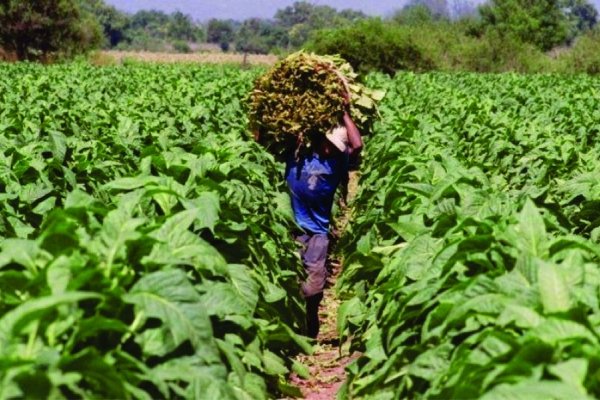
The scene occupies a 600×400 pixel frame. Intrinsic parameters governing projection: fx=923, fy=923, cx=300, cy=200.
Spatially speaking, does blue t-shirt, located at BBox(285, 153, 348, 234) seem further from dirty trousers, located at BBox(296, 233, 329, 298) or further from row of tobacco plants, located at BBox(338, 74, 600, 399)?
row of tobacco plants, located at BBox(338, 74, 600, 399)

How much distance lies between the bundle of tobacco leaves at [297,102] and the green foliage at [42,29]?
163 feet

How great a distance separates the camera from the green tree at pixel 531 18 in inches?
3319

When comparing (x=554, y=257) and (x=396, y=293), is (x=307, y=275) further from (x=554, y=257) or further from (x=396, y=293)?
(x=554, y=257)

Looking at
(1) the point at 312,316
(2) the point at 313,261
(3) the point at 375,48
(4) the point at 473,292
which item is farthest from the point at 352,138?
(3) the point at 375,48

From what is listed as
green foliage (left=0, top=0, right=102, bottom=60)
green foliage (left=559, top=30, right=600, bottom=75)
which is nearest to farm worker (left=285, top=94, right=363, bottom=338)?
green foliage (left=559, top=30, right=600, bottom=75)

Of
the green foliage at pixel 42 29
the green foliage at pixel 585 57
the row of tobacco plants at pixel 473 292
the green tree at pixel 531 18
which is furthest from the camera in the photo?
the green tree at pixel 531 18

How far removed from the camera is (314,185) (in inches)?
→ 288

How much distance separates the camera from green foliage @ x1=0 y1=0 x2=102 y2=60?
54469mm

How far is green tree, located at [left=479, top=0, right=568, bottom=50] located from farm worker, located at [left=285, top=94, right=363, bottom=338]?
7922 centimetres

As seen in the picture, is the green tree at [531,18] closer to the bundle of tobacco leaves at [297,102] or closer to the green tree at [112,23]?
the bundle of tobacco leaves at [297,102]

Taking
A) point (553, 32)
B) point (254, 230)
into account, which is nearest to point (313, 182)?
point (254, 230)

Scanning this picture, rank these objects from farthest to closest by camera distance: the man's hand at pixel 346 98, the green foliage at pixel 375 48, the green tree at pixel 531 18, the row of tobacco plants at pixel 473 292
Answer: the green tree at pixel 531 18 < the green foliage at pixel 375 48 < the man's hand at pixel 346 98 < the row of tobacco plants at pixel 473 292

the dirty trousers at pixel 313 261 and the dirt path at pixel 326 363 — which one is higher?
the dirty trousers at pixel 313 261

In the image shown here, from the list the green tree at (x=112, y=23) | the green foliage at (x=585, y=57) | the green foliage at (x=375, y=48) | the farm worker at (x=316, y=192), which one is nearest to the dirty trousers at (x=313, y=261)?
the farm worker at (x=316, y=192)
